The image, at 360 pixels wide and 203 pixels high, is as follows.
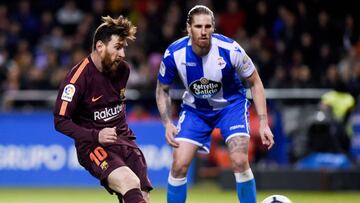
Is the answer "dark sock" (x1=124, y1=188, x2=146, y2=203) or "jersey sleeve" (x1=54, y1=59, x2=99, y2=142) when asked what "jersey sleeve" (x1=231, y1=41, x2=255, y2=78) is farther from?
"dark sock" (x1=124, y1=188, x2=146, y2=203)

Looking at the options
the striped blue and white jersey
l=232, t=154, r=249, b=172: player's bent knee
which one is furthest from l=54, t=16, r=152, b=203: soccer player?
l=232, t=154, r=249, b=172: player's bent knee

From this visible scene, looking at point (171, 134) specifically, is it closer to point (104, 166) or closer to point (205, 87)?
point (205, 87)

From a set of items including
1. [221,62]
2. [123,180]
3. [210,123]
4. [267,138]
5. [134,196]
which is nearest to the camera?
[134,196]

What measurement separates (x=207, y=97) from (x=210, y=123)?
32 centimetres

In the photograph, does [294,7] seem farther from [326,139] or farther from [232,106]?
[232,106]

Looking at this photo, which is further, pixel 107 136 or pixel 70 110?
pixel 70 110

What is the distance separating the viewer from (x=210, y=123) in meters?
9.53

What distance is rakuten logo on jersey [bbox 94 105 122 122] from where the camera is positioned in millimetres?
8281

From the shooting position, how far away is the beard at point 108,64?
8.19 meters

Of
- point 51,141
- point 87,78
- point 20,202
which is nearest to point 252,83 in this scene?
point 87,78

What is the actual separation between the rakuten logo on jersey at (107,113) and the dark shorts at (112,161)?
10.8 inches

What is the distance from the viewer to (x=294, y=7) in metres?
19.0

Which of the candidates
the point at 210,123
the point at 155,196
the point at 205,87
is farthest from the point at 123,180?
the point at 155,196

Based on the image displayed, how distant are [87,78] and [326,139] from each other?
25.0ft
